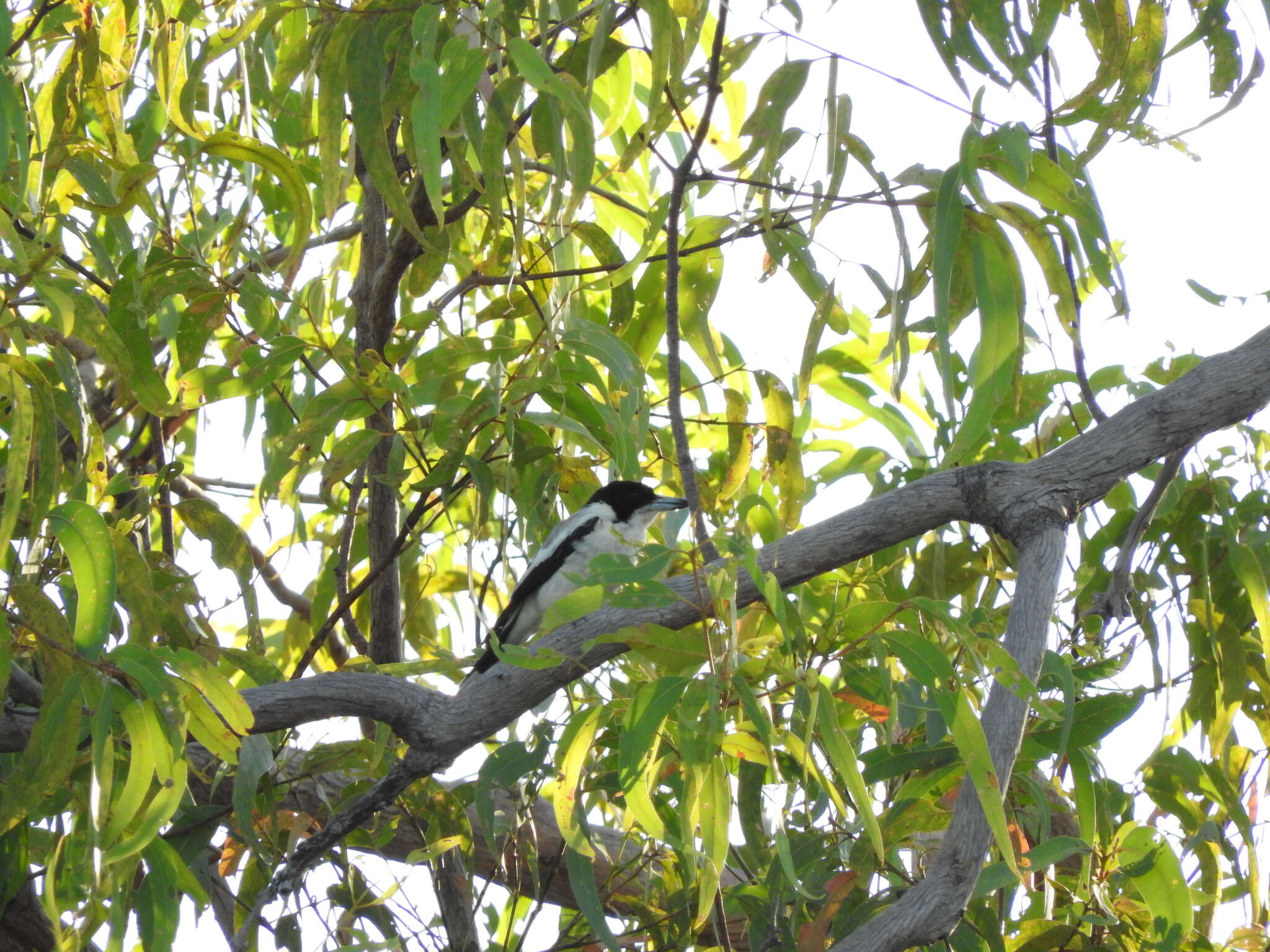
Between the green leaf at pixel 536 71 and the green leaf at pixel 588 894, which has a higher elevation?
the green leaf at pixel 536 71

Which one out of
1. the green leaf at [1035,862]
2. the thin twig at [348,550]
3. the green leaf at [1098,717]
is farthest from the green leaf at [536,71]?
the thin twig at [348,550]

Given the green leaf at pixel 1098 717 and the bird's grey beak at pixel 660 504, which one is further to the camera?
the bird's grey beak at pixel 660 504

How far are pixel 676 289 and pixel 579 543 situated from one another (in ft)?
7.90

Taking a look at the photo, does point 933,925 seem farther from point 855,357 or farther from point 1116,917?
point 855,357

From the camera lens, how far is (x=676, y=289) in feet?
5.31

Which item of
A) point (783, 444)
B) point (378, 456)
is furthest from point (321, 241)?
point (783, 444)

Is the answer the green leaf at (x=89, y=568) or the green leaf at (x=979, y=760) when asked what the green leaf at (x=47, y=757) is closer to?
the green leaf at (x=89, y=568)

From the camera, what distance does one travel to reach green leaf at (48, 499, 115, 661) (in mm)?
1439

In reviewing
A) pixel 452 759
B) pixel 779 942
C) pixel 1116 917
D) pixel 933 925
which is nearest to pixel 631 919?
pixel 779 942

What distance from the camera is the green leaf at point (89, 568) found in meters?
1.44

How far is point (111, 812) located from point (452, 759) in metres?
0.48

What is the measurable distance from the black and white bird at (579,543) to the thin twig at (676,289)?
7.47ft

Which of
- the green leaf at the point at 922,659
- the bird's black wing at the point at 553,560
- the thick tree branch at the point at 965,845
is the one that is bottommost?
the thick tree branch at the point at 965,845

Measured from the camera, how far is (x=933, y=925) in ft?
4.65
